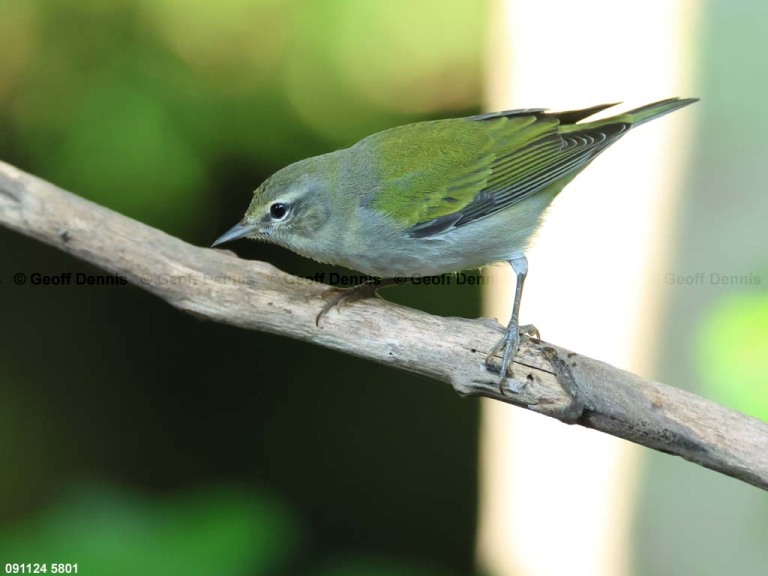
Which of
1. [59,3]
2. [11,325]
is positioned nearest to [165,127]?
[59,3]

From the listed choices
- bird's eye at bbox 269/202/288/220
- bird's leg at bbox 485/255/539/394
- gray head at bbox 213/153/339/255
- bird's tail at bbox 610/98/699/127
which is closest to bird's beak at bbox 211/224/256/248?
gray head at bbox 213/153/339/255

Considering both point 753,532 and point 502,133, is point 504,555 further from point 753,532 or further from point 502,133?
point 502,133

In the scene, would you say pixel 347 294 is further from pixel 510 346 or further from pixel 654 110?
pixel 654 110

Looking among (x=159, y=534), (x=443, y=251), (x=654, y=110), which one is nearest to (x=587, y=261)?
(x=654, y=110)

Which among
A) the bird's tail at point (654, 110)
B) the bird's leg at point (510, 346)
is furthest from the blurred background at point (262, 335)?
the bird's leg at point (510, 346)

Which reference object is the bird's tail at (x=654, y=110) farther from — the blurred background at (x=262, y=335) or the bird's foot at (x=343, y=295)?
the bird's foot at (x=343, y=295)

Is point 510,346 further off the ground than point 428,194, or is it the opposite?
point 428,194
